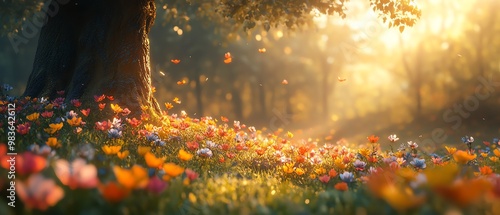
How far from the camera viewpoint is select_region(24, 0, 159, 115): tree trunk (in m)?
9.02

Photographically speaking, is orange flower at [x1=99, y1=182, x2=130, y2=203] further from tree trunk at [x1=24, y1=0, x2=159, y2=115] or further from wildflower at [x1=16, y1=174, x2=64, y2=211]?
tree trunk at [x1=24, y1=0, x2=159, y2=115]

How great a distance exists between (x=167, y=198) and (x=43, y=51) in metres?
8.96

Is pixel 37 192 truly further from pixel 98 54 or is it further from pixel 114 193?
pixel 98 54

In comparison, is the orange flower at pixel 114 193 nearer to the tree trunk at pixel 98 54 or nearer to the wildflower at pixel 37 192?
the wildflower at pixel 37 192

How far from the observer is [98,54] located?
9.45 meters

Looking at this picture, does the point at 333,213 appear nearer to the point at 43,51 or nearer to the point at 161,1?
the point at 43,51

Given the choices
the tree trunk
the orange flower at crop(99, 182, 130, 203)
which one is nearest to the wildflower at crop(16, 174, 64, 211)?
the orange flower at crop(99, 182, 130, 203)

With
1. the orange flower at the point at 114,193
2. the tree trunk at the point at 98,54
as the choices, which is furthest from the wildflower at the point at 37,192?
the tree trunk at the point at 98,54

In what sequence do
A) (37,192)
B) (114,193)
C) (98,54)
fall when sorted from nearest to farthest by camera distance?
(37,192) → (114,193) → (98,54)

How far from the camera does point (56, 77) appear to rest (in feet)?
33.2

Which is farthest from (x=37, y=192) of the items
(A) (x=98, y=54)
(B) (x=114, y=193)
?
(A) (x=98, y=54)

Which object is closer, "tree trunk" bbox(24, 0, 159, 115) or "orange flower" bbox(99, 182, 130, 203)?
"orange flower" bbox(99, 182, 130, 203)

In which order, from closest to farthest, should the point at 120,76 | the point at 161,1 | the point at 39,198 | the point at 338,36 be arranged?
the point at 39,198
the point at 120,76
the point at 161,1
the point at 338,36

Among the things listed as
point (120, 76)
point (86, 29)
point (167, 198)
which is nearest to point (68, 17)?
point (86, 29)
